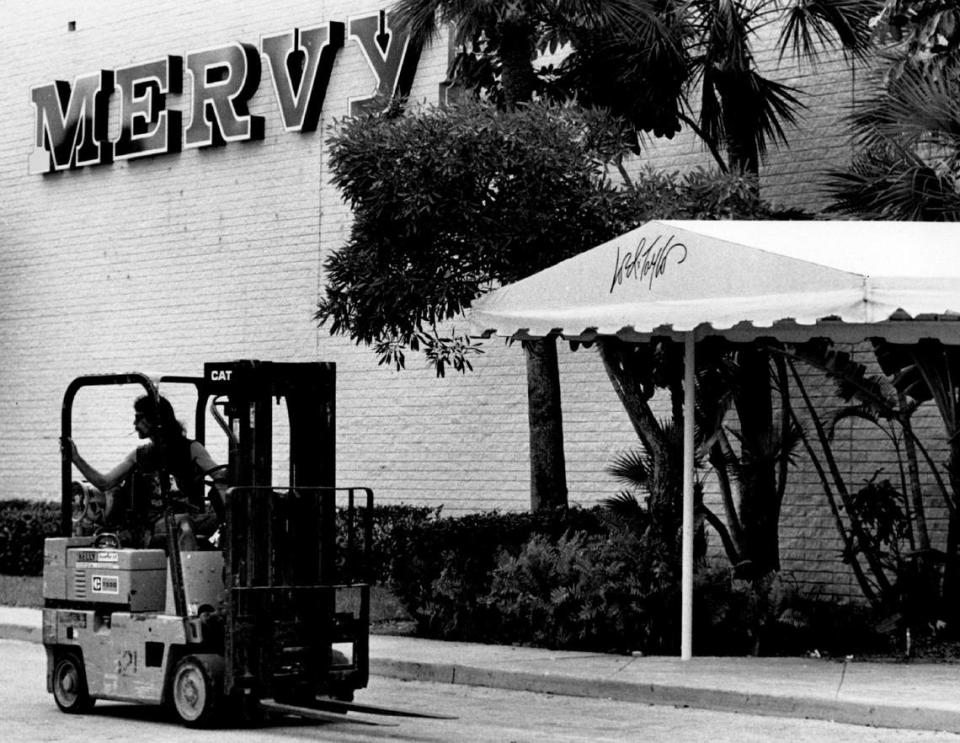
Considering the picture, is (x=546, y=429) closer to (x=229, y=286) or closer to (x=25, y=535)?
(x=229, y=286)

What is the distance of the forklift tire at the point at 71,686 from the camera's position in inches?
456

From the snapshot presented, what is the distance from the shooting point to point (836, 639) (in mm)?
14250

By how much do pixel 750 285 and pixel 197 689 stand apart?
16.2 feet

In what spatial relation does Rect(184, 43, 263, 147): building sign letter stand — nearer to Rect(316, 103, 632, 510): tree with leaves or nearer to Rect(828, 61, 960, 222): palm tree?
Rect(316, 103, 632, 510): tree with leaves

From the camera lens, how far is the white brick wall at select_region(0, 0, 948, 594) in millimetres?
19031

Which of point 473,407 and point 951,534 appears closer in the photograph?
point 951,534

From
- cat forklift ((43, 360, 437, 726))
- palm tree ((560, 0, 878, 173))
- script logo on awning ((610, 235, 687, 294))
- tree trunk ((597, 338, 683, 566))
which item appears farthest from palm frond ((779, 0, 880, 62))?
cat forklift ((43, 360, 437, 726))

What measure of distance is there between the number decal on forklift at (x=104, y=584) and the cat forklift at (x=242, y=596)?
0.04 ft

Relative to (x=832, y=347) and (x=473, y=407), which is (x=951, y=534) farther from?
(x=473, y=407)

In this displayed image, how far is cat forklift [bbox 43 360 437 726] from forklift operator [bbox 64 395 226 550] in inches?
3.7

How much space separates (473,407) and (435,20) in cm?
514

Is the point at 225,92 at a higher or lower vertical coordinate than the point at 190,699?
higher

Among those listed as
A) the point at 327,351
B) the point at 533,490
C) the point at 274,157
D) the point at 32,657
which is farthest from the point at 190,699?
the point at 274,157

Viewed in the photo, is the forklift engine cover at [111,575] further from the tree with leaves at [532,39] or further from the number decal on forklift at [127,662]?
the tree with leaves at [532,39]
